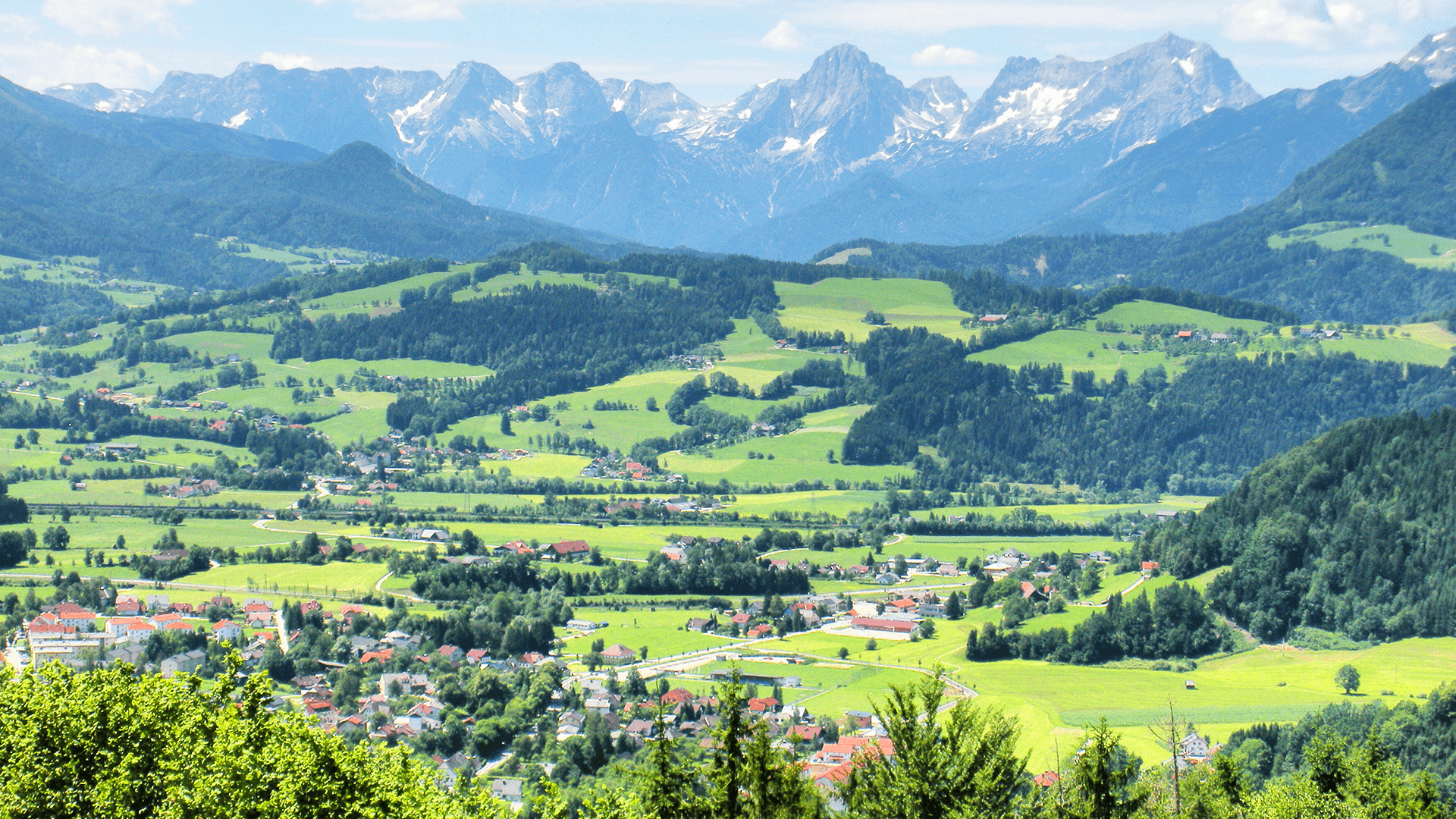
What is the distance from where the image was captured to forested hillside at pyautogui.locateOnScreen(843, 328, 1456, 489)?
133500mm

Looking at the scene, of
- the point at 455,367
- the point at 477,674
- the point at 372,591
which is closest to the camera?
the point at 477,674

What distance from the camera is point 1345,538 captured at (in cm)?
7825

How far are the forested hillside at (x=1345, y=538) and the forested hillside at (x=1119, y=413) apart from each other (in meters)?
41.7

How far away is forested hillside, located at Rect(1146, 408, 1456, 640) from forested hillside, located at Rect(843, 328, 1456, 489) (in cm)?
4172

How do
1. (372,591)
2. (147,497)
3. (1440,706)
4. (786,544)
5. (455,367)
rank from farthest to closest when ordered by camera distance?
1. (455,367)
2. (147,497)
3. (786,544)
4. (372,591)
5. (1440,706)

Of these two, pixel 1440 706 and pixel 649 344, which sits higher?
pixel 649 344

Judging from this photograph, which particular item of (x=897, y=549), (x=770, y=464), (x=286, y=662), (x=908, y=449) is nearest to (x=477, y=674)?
(x=286, y=662)

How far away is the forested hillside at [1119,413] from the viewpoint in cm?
13350

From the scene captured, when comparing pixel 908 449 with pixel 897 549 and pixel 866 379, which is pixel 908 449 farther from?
pixel 897 549

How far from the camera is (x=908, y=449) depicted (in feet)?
434

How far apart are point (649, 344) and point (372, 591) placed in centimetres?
9044

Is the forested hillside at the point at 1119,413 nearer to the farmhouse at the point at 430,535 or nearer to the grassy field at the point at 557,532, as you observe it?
the grassy field at the point at 557,532

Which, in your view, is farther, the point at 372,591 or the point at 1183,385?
the point at 1183,385

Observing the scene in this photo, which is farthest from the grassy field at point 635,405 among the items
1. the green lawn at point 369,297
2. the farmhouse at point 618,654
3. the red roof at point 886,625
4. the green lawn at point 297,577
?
the farmhouse at point 618,654
